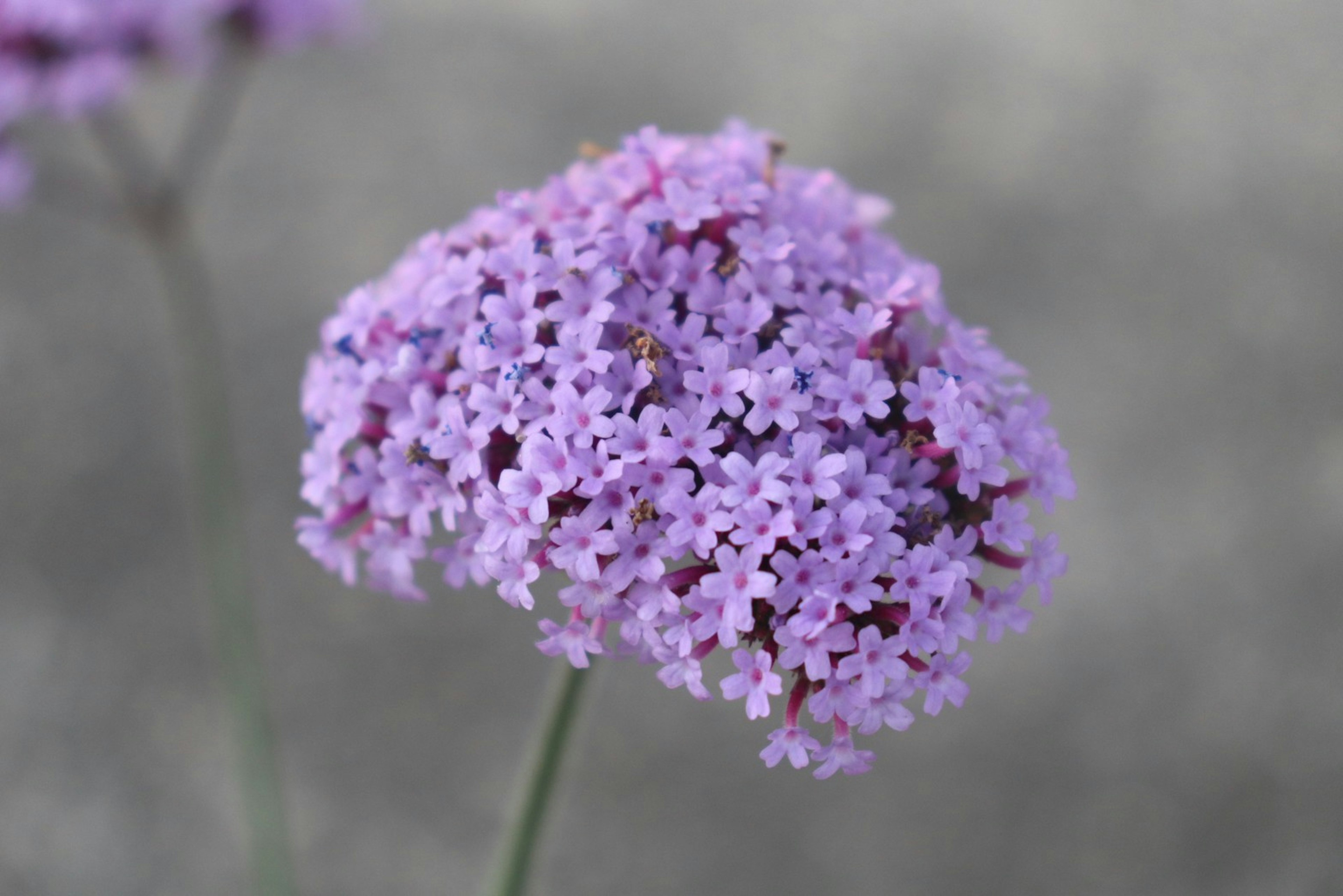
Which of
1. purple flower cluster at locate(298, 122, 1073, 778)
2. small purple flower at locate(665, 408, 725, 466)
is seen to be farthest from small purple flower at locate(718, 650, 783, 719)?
small purple flower at locate(665, 408, 725, 466)

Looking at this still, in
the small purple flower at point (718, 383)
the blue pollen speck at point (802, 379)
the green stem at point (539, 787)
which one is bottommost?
the green stem at point (539, 787)

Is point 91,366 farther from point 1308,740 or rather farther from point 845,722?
point 1308,740

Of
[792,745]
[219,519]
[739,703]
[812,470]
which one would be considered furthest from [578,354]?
[739,703]

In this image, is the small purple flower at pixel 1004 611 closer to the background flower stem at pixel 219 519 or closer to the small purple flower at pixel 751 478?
the small purple flower at pixel 751 478

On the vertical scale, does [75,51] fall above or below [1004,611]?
above

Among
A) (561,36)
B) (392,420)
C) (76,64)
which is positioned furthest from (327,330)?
(561,36)

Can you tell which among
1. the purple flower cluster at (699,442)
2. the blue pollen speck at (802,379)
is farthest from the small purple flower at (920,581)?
the blue pollen speck at (802,379)

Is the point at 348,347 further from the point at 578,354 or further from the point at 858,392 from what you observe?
the point at 858,392
